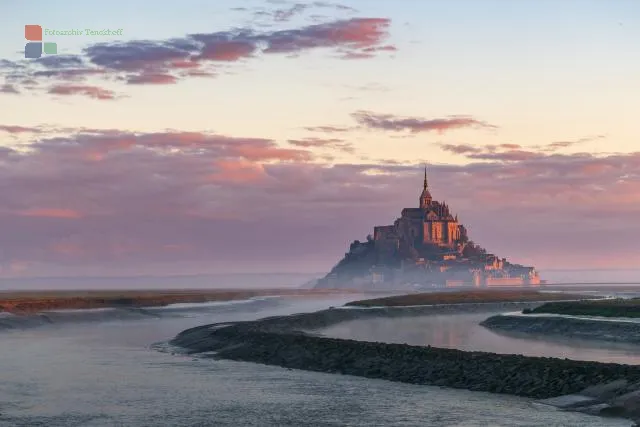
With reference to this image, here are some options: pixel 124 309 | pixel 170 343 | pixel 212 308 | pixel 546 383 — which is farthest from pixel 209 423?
pixel 212 308

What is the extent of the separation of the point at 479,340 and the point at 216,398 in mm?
27868

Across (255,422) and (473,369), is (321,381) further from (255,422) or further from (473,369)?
(255,422)

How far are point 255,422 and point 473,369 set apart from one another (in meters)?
12.7

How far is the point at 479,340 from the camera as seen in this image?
57.9 m

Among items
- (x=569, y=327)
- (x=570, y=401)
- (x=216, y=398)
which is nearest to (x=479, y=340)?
(x=569, y=327)

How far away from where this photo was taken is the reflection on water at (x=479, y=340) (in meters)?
47.4

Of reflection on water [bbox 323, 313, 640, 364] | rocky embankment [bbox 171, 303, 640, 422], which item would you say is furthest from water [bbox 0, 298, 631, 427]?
reflection on water [bbox 323, 313, 640, 364]

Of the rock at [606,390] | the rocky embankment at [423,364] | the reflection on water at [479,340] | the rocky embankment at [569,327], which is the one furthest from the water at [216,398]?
the rocky embankment at [569,327]

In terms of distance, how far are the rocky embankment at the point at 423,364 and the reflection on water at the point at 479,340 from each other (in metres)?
7.18

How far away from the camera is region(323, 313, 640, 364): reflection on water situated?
4738 cm

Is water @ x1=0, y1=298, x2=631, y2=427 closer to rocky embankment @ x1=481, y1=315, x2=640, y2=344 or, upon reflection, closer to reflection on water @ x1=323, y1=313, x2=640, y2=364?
reflection on water @ x1=323, y1=313, x2=640, y2=364

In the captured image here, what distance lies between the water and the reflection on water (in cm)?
1249

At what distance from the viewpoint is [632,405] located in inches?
1155

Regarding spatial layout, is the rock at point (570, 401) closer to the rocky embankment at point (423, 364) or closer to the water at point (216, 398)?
the rocky embankment at point (423, 364)
